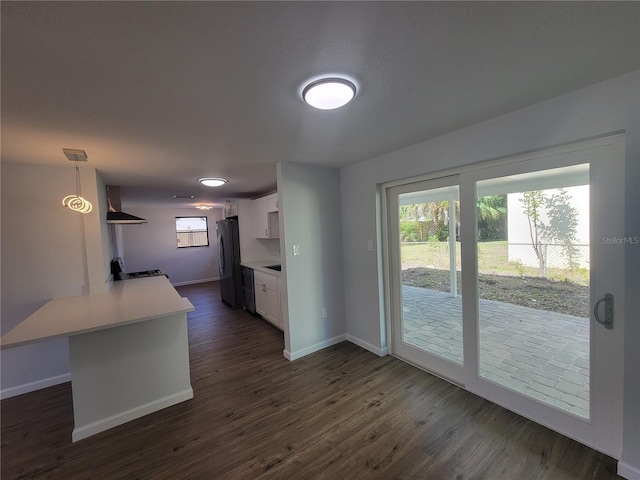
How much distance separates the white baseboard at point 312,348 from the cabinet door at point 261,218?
2288 millimetres

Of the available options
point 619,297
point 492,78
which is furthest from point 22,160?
point 619,297

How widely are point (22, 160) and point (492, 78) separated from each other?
401 centimetres

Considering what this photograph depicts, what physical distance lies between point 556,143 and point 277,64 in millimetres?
1857

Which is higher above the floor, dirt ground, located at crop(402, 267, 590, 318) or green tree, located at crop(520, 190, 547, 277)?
green tree, located at crop(520, 190, 547, 277)

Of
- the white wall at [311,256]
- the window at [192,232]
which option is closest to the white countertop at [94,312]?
the white wall at [311,256]

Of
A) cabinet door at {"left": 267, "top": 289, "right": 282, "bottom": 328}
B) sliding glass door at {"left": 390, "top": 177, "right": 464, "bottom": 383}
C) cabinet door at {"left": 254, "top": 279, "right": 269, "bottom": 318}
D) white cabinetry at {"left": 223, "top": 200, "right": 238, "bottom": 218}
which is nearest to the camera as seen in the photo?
sliding glass door at {"left": 390, "top": 177, "right": 464, "bottom": 383}

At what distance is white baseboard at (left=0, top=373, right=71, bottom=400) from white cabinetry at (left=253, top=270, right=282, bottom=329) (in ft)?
8.05

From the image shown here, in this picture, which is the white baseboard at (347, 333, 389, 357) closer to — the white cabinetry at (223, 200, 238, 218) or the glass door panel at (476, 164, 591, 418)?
the glass door panel at (476, 164, 591, 418)

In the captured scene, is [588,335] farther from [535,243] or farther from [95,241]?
[95,241]

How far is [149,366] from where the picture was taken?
7.87ft

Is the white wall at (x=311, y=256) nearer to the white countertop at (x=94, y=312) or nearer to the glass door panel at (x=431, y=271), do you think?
the glass door panel at (x=431, y=271)

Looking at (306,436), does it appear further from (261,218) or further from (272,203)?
(261,218)

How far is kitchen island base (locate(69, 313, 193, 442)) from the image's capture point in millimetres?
2131

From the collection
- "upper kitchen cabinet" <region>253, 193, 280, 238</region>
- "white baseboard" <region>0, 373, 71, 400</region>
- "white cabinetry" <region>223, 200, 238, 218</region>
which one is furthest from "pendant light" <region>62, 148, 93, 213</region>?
"white cabinetry" <region>223, 200, 238, 218</region>
